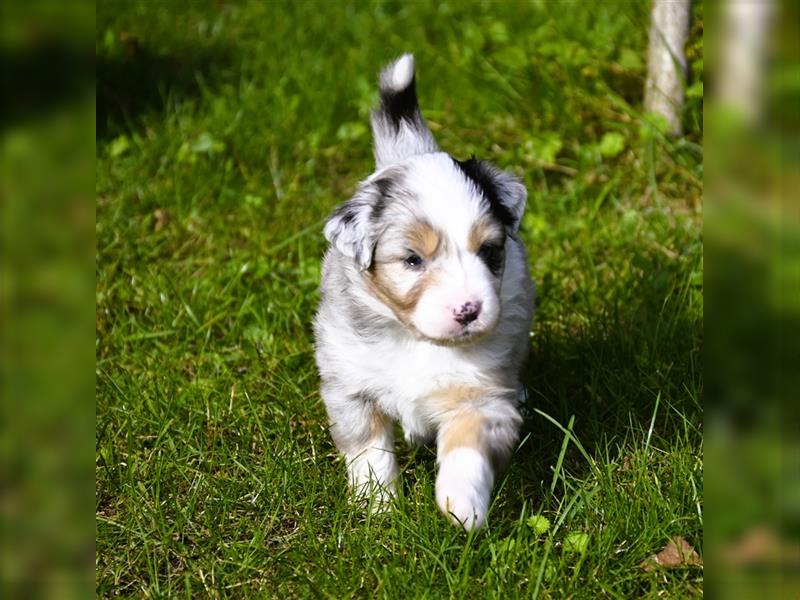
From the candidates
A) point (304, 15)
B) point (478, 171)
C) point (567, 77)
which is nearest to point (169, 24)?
point (304, 15)

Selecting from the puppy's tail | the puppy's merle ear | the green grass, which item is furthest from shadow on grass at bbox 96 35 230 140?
the puppy's merle ear

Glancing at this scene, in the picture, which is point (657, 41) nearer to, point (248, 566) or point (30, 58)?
point (248, 566)

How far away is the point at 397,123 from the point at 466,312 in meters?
1.05

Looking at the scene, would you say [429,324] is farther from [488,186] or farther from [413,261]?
[488,186]

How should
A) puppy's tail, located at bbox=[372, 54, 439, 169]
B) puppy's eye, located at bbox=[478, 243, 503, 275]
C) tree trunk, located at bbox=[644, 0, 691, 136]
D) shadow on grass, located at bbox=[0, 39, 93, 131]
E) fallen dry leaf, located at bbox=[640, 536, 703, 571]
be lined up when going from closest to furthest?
shadow on grass, located at bbox=[0, 39, 93, 131] → fallen dry leaf, located at bbox=[640, 536, 703, 571] → puppy's eye, located at bbox=[478, 243, 503, 275] → puppy's tail, located at bbox=[372, 54, 439, 169] → tree trunk, located at bbox=[644, 0, 691, 136]

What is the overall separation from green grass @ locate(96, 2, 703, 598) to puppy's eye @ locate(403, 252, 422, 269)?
0.59 metres

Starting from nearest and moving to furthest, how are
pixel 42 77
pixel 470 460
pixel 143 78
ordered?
pixel 42 77 → pixel 470 460 → pixel 143 78

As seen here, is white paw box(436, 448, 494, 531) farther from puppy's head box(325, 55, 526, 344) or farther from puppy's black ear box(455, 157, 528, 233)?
puppy's black ear box(455, 157, 528, 233)

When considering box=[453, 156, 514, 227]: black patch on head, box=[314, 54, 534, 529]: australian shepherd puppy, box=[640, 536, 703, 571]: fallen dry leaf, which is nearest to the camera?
box=[640, 536, 703, 571]: fallen dry leaf

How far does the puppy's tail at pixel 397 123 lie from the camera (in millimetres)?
3271

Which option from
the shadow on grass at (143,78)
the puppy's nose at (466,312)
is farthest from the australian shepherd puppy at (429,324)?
the shadow on grass at (143,78)

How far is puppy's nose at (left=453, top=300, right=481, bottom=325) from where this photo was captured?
2.54 metres

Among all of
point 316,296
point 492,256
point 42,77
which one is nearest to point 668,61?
point 316,296

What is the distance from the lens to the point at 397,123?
338cm
